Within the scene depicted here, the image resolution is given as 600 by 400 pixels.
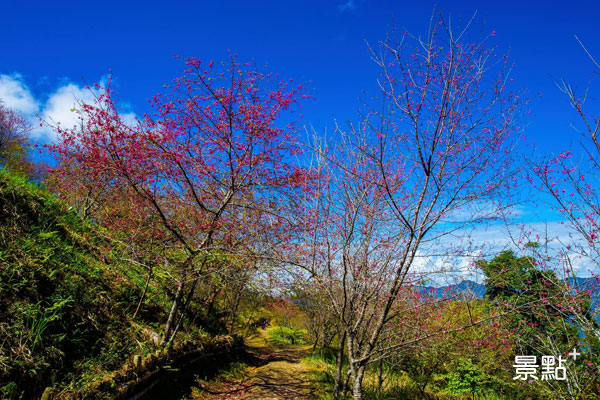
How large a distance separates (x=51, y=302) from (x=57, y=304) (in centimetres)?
22

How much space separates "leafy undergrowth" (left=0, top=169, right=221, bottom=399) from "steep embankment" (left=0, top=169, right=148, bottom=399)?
0.01 m

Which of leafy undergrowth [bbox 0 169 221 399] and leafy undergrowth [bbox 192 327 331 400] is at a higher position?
leafy undergrowth [bbox 0 169 221 399]

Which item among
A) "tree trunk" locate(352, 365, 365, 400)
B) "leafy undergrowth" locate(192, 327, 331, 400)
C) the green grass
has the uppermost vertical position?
"tree trunk" locate(352, 365, 365, 400)

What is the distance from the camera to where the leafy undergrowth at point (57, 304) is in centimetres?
348

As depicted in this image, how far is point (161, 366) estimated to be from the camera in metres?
5.51

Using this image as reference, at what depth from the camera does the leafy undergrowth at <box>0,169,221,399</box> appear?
3479mm

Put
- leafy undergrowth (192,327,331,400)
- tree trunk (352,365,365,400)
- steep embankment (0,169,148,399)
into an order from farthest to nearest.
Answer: leafy undergrowth (192,327,331,400), tree trunk (352,365,365,400), steep embankment (0,169,148,399)

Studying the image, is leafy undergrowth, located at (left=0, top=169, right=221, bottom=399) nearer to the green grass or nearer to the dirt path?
the dirt path

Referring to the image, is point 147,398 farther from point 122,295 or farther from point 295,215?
point 295,215

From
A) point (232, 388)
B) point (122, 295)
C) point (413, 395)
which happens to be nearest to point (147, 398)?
point (122, 295)

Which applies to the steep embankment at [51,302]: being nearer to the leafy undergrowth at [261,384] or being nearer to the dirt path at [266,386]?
the leafy undergrowth at [261,384]

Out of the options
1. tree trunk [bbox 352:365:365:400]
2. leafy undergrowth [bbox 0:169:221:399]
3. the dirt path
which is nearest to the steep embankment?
leafy undergrowth [bbox 0:169:221:399]

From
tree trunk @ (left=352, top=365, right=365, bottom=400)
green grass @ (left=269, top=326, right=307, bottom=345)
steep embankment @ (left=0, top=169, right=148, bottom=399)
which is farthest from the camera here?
green grass @ (left=269, top=326, right=307, bottom=345)

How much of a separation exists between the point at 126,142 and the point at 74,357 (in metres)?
3.73
